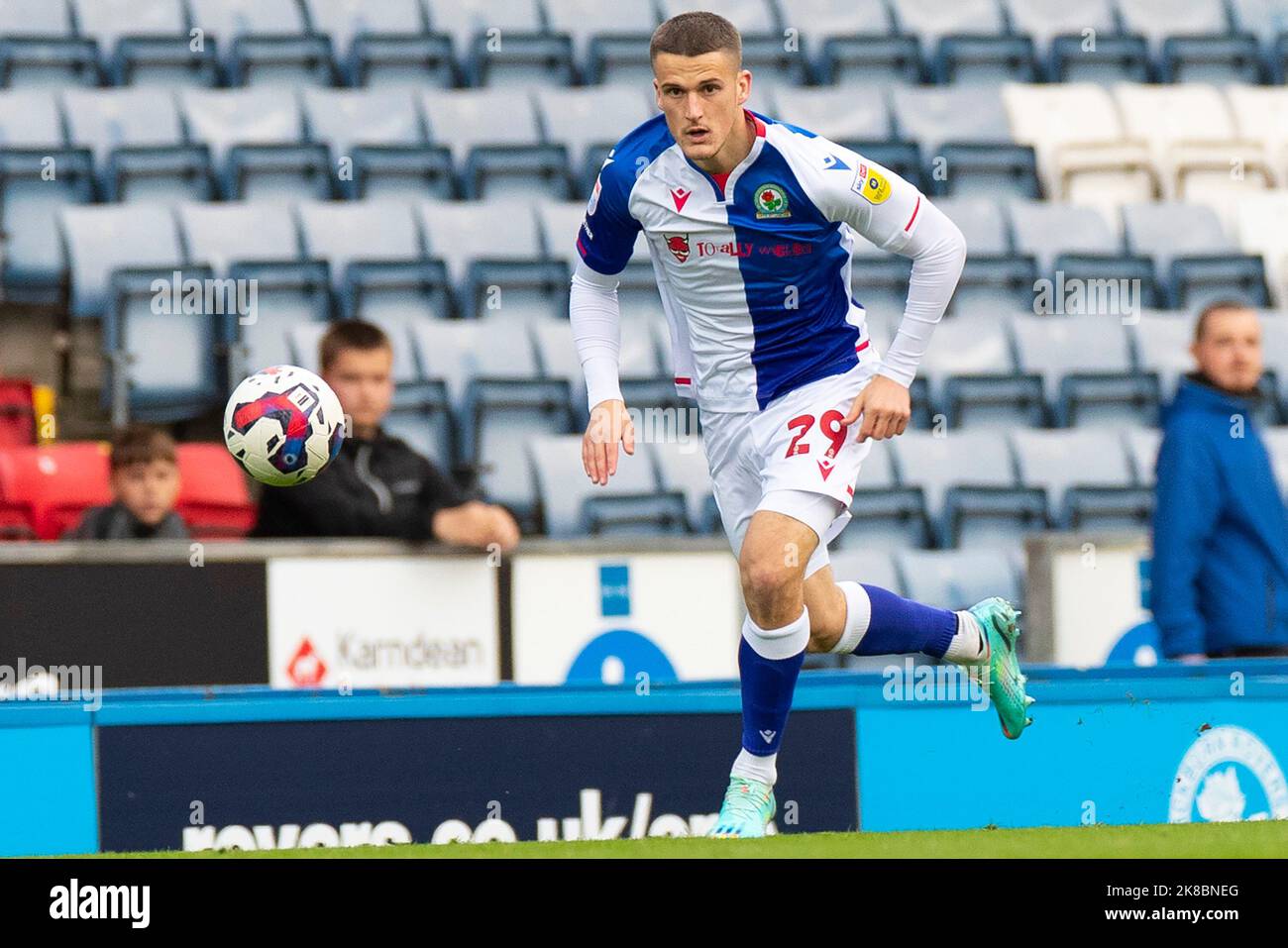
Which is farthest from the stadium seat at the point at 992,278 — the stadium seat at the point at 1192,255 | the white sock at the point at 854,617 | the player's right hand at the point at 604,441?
the player's right hand at the point at 604,441

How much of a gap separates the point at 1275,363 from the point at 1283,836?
5.52 metres

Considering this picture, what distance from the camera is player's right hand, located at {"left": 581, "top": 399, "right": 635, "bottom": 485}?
4668mm

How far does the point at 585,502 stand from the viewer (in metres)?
7.91

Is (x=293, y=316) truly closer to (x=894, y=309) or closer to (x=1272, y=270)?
(x=894, y=309)

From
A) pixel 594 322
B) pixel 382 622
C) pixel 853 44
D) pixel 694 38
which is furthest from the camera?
pixel 853 44

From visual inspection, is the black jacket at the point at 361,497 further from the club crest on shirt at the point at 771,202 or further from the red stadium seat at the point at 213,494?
the club crest on shirt at the point at 771,202

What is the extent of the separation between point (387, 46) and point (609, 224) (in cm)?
617

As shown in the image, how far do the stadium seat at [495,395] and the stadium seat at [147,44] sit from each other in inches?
98.0

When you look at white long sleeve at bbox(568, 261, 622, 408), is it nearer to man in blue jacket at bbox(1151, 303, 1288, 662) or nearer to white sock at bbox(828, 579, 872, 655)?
white sock at bbox(828, 579, 872, 655)

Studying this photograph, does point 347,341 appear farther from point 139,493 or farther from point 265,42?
point 265,42

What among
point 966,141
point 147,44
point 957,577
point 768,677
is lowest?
point 768,677

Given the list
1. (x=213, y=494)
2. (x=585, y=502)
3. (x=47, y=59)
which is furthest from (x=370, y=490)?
(x=47, y=59)

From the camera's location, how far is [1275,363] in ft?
31.2

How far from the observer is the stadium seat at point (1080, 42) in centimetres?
1187
